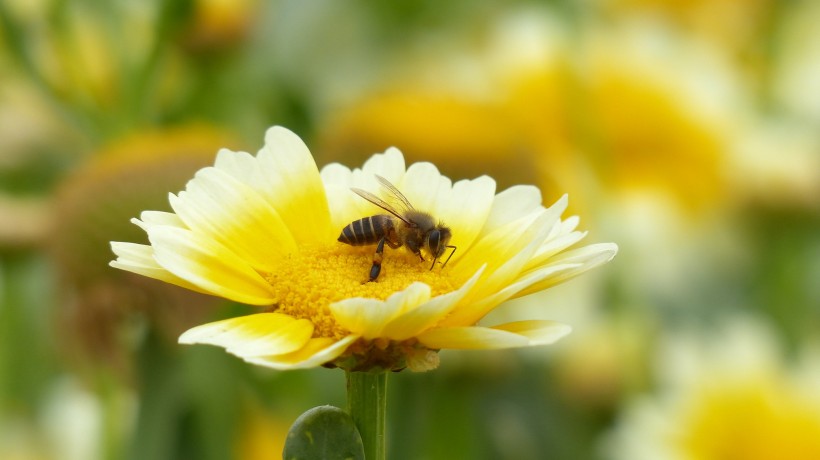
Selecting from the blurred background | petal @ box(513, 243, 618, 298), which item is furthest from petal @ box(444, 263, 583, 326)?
the blurred background

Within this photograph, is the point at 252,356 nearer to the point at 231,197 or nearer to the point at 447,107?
the point at 231,197

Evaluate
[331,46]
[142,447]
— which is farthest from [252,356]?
[331,46]

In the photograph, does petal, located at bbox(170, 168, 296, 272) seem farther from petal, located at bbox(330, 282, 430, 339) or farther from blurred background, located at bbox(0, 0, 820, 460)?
blurred background, located at bbox(0, 0, 820, 460)

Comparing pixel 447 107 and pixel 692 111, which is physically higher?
pixel 692 111

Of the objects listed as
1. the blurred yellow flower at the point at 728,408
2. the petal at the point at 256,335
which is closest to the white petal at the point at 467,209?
the petal at the point at 256,335

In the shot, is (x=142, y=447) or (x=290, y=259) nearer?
(x=290, y=259)

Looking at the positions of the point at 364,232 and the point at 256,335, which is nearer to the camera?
the point at 256,335

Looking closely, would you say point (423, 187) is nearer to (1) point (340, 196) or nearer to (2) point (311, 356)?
(1) point (340, 196)

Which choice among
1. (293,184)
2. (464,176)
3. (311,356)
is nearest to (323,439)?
(311,356)
